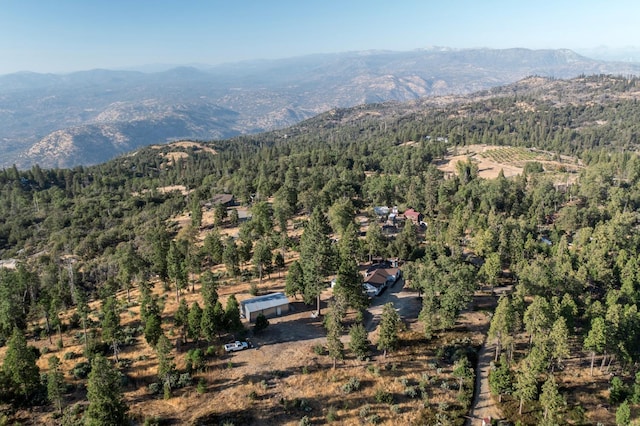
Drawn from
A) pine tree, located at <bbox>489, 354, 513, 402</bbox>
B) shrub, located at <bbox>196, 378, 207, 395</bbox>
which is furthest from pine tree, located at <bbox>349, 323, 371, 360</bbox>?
shrub, located at <bbox>196, 378, 207, 395</bbox>

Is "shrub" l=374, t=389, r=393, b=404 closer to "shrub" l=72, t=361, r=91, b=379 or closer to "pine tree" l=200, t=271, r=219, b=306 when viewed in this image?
"pine tree" l=200, t=271, r=219, b=306

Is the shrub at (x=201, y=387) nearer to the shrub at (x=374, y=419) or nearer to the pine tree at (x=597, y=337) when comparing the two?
the shrub at (x=374, y=419)

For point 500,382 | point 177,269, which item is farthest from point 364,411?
point 177,269

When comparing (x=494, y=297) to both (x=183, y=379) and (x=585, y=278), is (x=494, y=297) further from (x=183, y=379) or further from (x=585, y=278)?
(x=183, y=379)

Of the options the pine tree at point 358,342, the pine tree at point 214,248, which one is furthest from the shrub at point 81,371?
the pine tree at point 214,248

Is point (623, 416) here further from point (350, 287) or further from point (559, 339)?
point (350, 287)
